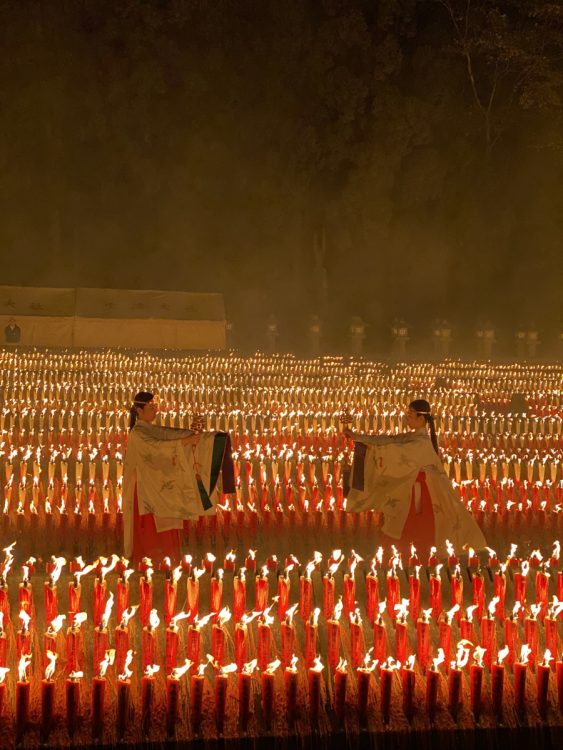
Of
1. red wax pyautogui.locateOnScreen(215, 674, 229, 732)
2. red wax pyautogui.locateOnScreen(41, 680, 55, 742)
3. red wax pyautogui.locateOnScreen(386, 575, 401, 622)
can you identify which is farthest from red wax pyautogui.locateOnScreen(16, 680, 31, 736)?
red wax pyautogui.locateOnScreen(386, 575, 401, 622)

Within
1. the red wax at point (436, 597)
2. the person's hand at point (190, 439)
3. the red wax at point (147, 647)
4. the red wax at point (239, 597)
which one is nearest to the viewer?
the red wax at point (147, 647)

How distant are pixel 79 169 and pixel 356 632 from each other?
4045 centimetres

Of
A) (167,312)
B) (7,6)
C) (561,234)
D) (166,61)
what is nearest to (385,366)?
(167,312)

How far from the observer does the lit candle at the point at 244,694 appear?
4680 millimetres

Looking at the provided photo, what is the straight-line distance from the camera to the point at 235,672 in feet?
16.9

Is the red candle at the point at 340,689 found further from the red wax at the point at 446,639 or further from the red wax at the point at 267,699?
the red wax at the point at 446,639

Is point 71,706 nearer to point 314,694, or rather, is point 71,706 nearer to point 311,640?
point 314,694

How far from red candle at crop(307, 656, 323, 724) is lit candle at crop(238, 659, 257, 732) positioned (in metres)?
0.32

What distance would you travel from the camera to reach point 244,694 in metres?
4.70

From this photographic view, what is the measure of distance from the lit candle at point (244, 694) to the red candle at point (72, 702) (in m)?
0.81

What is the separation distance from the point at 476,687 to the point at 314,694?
33.6 inches

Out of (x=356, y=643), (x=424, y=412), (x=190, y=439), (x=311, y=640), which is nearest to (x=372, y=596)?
(x=356, y=643)

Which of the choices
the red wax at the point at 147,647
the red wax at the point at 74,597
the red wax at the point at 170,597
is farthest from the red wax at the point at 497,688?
the red wax at the point at 74,597

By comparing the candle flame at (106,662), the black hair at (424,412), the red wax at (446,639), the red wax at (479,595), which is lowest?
the candle flame at (106,662)
